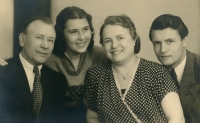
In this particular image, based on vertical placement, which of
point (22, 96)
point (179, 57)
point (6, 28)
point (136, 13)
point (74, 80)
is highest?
point (136, 13)

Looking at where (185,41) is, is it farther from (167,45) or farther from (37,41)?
(37,41)

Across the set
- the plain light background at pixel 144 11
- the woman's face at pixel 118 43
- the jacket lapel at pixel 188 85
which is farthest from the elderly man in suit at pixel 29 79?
the jacket lapel at pixel 188 85

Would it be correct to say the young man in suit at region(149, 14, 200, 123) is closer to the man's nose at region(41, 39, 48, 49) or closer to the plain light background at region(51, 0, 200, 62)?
the plain light background at region(51, 0, 200, 62)

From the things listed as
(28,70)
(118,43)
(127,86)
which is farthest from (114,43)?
(28,70)

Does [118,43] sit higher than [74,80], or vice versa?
[118,43]

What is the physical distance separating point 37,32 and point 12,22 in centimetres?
16

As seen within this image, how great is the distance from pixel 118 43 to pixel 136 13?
0.78 ft

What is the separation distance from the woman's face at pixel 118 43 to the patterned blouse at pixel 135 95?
0.09m

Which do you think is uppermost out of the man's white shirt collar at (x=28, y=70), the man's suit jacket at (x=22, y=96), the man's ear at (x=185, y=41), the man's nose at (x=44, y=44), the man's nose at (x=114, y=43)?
the man's ear at (x=185, y=41)

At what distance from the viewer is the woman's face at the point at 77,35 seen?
1538 millimetres

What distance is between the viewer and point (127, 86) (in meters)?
→ 1.51

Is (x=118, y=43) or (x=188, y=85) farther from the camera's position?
(x=188, y=85)

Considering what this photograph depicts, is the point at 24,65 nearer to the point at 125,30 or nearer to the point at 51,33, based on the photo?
the point at 51,33

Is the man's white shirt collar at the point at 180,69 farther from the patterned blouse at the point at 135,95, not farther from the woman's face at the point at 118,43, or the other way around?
the woman's face at the point at 118,43
